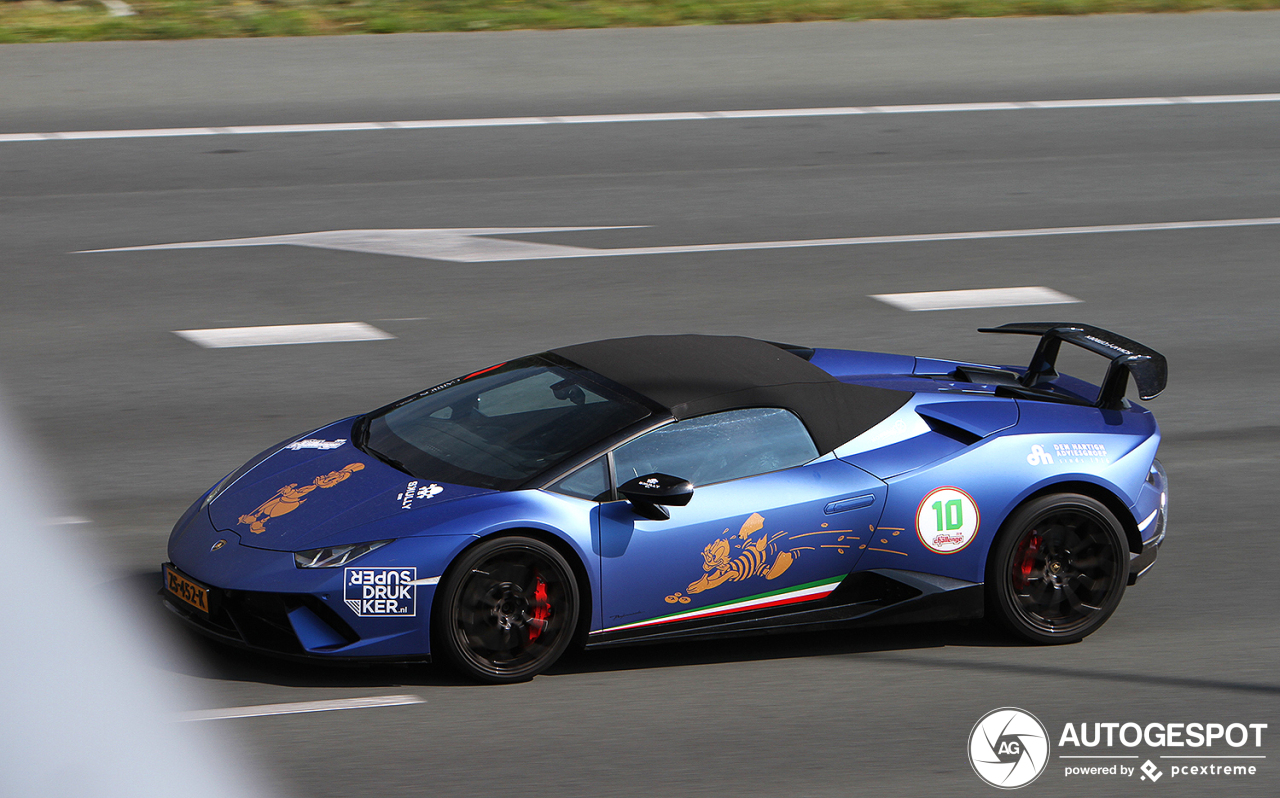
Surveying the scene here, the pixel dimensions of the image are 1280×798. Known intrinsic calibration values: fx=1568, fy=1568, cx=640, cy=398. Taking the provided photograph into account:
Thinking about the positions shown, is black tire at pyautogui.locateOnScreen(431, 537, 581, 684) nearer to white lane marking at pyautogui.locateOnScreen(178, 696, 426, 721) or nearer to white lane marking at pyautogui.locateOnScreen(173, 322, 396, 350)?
white lane marking at pyautogui.locateOnScreen(178, 696, 426, 721)

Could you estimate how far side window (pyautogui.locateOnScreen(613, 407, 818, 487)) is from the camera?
20.9 ft

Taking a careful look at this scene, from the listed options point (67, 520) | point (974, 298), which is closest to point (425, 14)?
point (974, 298)

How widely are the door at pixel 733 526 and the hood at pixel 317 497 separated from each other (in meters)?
0.66

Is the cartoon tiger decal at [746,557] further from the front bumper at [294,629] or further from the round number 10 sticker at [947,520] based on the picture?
the front bumper at [294,629]

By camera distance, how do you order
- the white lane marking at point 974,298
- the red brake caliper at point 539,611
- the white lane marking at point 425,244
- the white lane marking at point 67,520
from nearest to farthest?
the red brake caliper at point 539,611
the white lane marking at point 67,520
the white lane marking at point 974,298
the white lane marking at point 425,244

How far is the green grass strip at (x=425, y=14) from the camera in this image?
19.0m

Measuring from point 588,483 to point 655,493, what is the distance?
31 cm

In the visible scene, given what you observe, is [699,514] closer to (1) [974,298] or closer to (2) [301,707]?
(2) [301,707]

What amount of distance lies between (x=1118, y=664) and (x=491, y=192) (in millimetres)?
9369

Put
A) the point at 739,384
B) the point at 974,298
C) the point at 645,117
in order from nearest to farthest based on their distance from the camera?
→ the point at 739,384 → the point at 974,298 → the point at 645,117

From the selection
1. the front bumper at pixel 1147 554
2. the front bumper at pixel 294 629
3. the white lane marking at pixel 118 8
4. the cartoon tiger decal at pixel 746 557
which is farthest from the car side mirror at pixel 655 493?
the white lane marking at pixel 118 8

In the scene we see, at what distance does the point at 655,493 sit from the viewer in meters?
6.08

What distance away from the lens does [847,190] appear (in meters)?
15.2

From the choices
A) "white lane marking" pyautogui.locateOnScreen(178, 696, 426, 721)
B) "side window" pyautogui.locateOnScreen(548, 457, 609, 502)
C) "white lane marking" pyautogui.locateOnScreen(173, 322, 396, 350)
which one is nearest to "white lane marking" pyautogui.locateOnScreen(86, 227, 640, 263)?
"white lane marking" pyautogui.locateOnScreen(173, 322, 396, 350)
